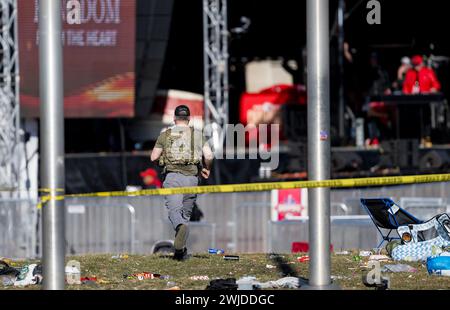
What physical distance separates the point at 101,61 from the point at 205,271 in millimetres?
13101

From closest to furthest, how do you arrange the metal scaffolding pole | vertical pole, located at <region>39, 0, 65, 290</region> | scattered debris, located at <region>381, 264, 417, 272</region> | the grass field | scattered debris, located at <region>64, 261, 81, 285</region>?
1. vertical pole, located at <region>39, 0, 65, 290</region>
2. the grass field
3. scattered debris, located at <region>64, 261, 81, 285</region>
4. scattered debris, located at <region>381, 264, 417, 272</region>
5. the metal scaffolding pole

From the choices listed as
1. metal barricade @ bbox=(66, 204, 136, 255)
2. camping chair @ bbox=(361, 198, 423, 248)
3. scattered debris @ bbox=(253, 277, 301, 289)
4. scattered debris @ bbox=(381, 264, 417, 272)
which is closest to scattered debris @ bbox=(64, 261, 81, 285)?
scattered debris @ bbox=(253, 277, 301, 289)

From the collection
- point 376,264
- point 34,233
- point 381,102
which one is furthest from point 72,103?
point 376,264

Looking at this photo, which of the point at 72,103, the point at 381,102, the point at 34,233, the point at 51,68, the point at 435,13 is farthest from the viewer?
the point at 435,13

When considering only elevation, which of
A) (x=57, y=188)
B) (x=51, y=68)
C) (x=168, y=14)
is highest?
(x=168, y=14)

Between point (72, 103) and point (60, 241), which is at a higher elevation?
point (72, 103)

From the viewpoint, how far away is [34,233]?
19.4 meters

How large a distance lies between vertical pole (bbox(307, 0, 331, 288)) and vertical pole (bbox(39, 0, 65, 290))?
2.10 meters

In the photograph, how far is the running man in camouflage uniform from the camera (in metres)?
13.0

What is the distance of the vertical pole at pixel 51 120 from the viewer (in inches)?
348

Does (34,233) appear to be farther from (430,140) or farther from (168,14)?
(430,140)

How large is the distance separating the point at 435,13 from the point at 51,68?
22302 millimetres

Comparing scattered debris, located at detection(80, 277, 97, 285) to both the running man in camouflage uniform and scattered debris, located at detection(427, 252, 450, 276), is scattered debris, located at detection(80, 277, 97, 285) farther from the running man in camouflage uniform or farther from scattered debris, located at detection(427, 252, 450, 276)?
scattered debris, located at detection(427, 252, 450, 276)

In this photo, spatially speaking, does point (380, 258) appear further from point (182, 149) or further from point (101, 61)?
point (101, 61)
